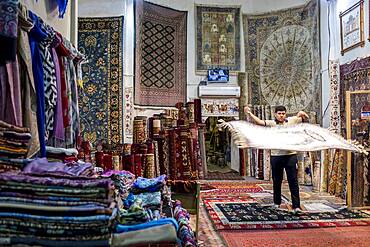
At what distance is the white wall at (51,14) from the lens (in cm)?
203

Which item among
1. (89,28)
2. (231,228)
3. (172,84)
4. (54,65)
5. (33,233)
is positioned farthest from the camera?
(172,84)

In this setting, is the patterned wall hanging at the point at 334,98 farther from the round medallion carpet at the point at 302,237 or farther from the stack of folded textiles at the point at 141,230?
the stack of folded textiles at the point at 141,230

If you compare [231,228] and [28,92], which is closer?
[28,92]

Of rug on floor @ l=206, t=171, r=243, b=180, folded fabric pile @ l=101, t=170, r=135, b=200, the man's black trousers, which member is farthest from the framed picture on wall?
folded fabric pile @ l=101, t=170, r=135, b=200

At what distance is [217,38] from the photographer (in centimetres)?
868

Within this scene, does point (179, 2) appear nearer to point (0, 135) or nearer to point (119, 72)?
point (119, 72)

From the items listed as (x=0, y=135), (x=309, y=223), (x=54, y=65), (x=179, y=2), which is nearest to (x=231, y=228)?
(x=309, y=223)

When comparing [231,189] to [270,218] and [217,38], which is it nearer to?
[270,218]

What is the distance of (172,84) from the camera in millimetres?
8125

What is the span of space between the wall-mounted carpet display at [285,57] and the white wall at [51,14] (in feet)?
18.9

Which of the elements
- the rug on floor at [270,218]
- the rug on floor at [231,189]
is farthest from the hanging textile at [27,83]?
the rug on floor at [231,189]

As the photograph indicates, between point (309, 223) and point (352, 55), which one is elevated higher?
point (352, 55)

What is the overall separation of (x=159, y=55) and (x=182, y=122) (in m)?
4.10

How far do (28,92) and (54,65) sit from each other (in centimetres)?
35
